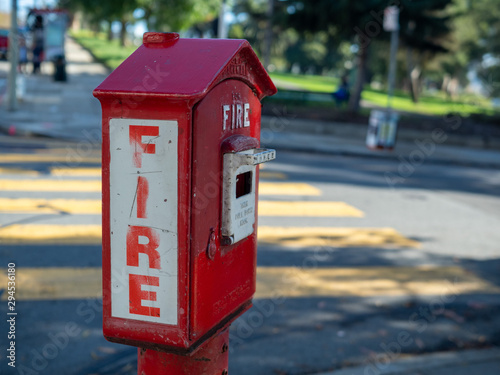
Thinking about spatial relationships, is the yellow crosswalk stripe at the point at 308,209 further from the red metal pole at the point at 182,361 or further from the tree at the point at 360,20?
the tree at the point at 360,20

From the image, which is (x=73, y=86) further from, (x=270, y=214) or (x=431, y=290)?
(x=431, y=290)

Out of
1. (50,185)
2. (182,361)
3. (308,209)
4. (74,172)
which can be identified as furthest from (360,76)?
(182,361)

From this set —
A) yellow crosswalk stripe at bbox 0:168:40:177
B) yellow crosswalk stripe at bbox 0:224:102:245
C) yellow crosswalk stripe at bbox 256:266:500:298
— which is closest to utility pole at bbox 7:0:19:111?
yellow crosswalk stripe at bbox 0:168:40:177

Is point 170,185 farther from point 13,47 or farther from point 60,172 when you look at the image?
point 13,47

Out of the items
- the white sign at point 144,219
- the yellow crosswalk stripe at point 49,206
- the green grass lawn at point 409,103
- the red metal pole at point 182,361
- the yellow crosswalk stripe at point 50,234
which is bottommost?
the green grass lawn at point 409,103

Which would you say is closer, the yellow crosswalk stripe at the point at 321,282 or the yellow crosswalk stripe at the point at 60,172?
the yellow crosswalk stripe at the point at 321,282

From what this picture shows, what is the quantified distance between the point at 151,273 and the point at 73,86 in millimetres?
22101

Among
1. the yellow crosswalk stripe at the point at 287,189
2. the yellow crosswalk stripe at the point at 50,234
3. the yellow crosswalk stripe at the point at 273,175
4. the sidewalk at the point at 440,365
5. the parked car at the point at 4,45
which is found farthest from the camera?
the parked car at the point at 4,45

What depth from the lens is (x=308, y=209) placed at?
8.61m

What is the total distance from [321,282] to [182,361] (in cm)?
413

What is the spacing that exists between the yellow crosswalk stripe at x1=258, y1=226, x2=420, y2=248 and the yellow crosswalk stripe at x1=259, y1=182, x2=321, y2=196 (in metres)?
1.82

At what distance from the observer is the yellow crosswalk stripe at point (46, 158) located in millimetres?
10164

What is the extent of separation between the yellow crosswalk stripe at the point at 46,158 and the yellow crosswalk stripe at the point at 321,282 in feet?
16.3

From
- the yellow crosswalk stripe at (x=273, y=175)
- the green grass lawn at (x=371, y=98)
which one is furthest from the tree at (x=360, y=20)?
the yellow crosswalk stripe at (x=273, y=175)
